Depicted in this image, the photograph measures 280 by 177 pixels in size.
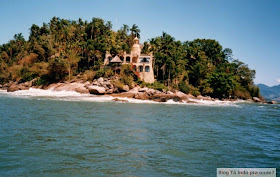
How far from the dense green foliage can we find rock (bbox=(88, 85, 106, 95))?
5.12 meters

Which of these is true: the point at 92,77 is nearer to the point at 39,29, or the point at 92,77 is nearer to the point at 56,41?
the point at 56,41

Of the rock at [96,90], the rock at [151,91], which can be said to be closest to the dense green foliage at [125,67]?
the rock at [151,91]

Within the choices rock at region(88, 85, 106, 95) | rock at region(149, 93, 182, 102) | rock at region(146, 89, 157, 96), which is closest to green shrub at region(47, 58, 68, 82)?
rock at region(88, 85, 106, 95)

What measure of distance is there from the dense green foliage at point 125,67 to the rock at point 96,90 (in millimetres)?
5124

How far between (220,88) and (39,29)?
56691mm

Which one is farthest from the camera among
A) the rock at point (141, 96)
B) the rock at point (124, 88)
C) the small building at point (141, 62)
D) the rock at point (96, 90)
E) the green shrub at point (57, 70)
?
the green shrub at point (57, 70)

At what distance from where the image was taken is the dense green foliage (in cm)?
5231

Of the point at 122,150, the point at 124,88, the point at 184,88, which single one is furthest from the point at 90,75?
the point at 122,150

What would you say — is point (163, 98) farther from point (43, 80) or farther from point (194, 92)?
point (43, 80)

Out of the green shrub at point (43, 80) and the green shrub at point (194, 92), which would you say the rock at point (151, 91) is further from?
the green shrub at point (43, 80)

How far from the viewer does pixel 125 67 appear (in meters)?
48.6

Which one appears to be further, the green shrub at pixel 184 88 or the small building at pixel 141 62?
the green shrub at pixel 184 88

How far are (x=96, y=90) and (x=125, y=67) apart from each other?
9.06 metres

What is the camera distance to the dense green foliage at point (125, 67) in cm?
5231
